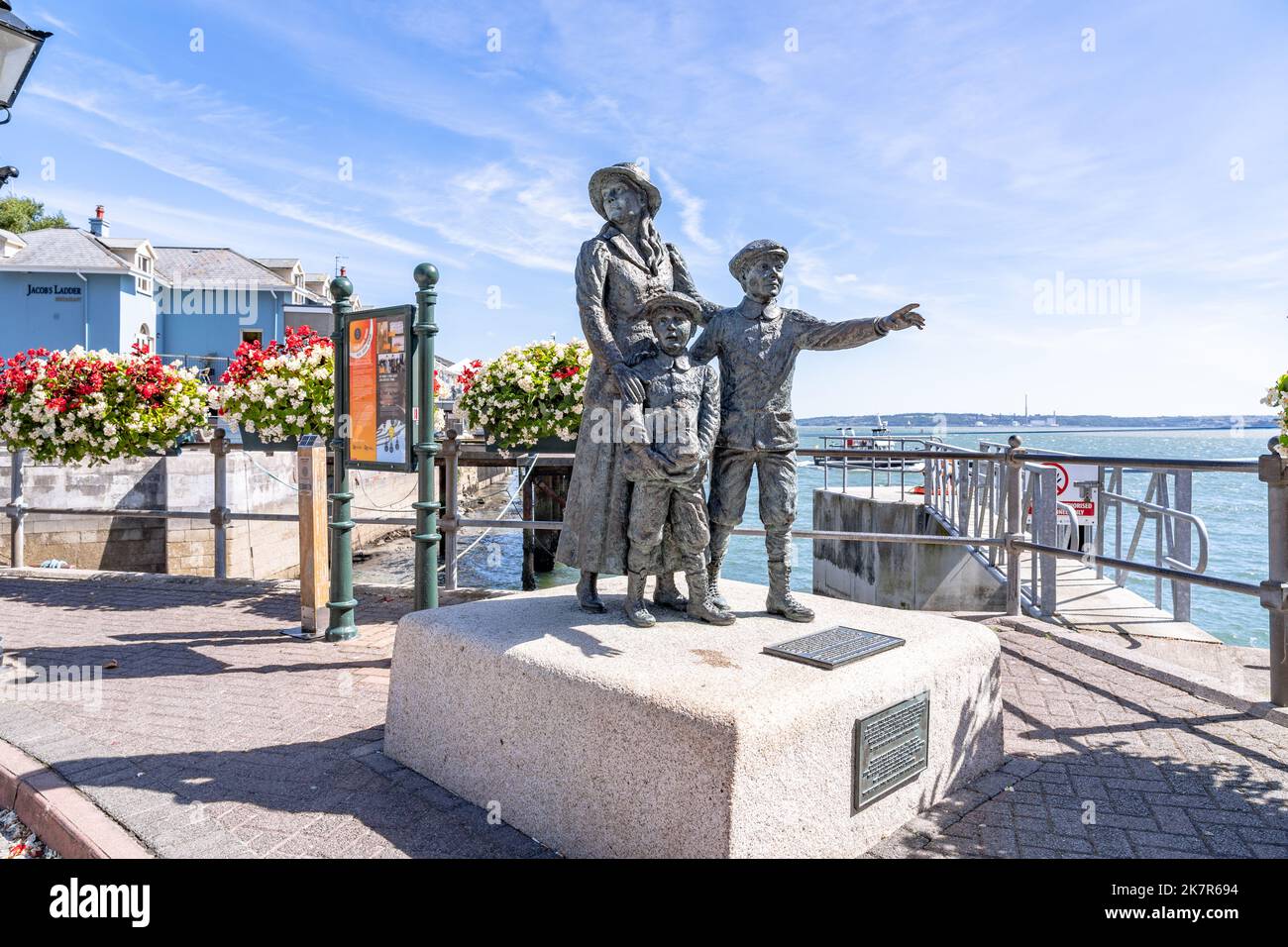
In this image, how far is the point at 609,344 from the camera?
3.92 meters

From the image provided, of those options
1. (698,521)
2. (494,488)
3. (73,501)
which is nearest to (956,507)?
(698,521)

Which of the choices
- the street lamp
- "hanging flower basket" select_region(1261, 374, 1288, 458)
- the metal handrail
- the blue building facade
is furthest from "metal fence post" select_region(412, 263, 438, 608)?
the blue building facade

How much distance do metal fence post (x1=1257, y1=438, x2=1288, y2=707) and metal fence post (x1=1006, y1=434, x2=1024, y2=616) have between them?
6.09ft

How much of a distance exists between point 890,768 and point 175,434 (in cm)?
794

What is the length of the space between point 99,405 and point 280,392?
2.07 meters

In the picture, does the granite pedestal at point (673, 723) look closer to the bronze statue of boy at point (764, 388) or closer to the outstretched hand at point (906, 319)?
the bronze statue of boy at point (764, 388)

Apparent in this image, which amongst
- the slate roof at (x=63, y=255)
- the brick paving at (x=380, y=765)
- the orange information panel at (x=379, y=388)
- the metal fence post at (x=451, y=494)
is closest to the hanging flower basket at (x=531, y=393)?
the metal fence post at (x=451, y=494)

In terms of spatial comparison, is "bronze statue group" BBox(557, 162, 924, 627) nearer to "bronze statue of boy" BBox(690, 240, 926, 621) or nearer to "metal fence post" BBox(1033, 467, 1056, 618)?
"bronze statue of boy" BBox(690, 240, 926, 621)

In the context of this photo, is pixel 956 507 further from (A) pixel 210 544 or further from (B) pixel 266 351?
(A) pixel 210 544

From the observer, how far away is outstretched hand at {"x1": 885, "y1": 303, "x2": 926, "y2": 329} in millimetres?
3725

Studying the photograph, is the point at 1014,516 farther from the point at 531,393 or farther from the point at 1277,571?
the point at 531,393

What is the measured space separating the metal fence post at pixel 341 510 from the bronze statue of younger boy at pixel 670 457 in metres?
3.13

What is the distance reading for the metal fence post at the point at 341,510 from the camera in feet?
20.2

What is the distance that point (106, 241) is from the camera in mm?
32531
